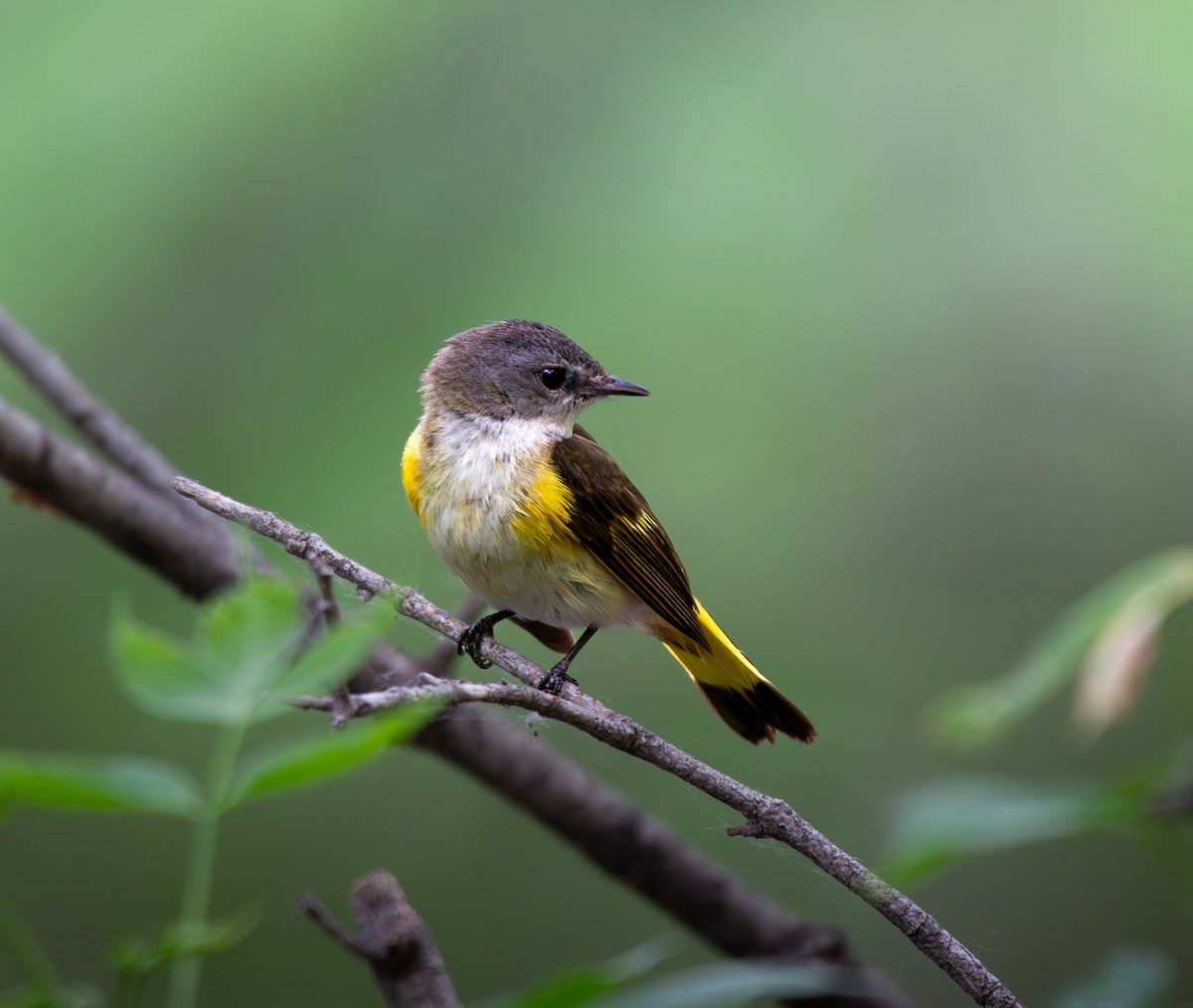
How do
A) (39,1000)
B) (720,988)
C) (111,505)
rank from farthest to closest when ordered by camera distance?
1. (111,505)
2. (720,988)
3. (39,1000)

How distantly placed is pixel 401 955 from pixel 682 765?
38 centimetres

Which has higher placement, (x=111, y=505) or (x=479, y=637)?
(x=111, y=505)

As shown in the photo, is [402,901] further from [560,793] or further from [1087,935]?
[1087,935]

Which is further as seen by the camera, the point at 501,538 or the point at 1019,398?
the point at 1019,398

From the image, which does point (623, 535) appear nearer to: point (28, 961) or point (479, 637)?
point (479, 637)

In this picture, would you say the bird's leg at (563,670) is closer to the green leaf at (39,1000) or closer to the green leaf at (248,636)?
the green leaf at (39,1000)

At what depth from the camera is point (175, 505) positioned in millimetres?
2834

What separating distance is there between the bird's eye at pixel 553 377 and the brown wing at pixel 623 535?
0.97ft

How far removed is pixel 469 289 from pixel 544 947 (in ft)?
8.66

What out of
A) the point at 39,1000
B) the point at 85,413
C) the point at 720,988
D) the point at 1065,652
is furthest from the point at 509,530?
the point at 39,1000

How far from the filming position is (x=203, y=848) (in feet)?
3.02

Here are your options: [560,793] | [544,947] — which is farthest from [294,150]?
[544,947]

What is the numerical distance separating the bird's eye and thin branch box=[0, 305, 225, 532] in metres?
0.93

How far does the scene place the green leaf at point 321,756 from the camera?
0.79 meters
